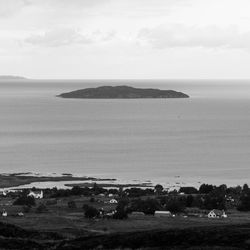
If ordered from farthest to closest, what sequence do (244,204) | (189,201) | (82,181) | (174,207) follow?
(82,181) → (189,201) → (244,204) → (174,207)

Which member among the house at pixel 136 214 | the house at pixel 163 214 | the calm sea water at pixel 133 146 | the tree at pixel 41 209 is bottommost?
the tree at pixel 41 209

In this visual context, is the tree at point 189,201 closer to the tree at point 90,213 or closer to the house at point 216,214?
the house at point 216,214

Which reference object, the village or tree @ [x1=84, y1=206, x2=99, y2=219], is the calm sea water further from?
tree @ [x1=84, y1=206, x2=99, y2=219]

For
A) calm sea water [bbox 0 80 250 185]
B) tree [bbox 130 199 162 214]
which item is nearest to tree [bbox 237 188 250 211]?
tree [bbox 130 199 162 214]

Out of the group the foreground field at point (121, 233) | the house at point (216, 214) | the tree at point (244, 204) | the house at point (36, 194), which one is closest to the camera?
the foreground field at point (121, 233)

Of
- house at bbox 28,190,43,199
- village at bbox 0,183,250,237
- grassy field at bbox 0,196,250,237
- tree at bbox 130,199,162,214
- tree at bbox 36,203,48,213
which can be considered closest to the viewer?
grassy field at bbox 0,196,250,237

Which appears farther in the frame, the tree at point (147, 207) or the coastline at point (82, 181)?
the coastline at point (82, 181)

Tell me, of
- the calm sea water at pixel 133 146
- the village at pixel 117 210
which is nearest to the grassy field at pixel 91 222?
the village at pixel 117 210

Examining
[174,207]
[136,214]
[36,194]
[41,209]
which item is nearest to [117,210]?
[136,214]

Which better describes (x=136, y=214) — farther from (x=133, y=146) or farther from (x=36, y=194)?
(x=133, y=146)

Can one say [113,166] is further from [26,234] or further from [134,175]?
[26,234]

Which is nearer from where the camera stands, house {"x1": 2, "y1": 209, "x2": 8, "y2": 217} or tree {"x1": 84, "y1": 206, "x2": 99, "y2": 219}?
tree {"x1": 84, "y1": 206, "x2": 99, "y2": 219}

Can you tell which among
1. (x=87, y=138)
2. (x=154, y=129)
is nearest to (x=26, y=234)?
(x=87, y=138)
